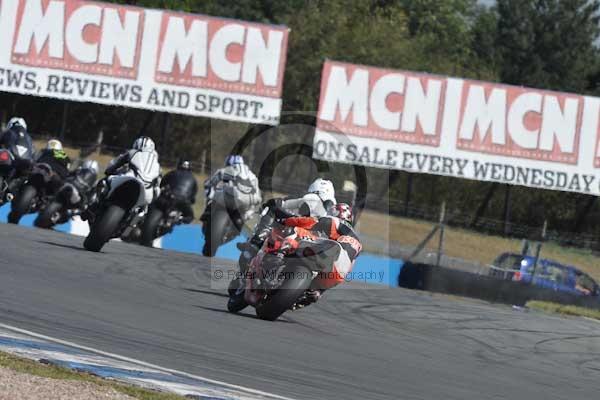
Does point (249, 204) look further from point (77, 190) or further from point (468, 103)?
point (468, 103)

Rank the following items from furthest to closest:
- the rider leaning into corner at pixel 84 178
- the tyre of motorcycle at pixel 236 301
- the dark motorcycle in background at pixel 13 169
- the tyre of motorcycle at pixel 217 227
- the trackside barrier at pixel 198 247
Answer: the trackside barrier at pixel 198 247 < the dark motorcycle in background at pixel 13 169 < the rider leaning into corner at pixel 84 178 < the tyre of motorcycle at pixel 217 227 < the tyre of motorcycle at pixel 236 301

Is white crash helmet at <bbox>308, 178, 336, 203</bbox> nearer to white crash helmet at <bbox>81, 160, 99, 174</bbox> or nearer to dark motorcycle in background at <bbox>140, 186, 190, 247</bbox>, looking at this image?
dark motorcycle in background at <bbox>140, 186, 190, 247</bbox>

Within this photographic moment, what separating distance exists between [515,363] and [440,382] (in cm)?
244

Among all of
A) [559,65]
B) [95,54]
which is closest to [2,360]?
[95,54]

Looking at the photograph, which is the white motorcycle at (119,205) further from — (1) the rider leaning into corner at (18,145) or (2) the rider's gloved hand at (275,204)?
(1) the rider leaning into corner at (18,145)

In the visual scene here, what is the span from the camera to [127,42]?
30859 mm

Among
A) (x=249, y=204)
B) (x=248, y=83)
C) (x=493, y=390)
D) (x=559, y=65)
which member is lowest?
(x=493, y=390)

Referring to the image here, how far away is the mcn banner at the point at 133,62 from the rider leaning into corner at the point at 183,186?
1077 cm

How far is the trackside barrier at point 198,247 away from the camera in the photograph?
70.1 feet

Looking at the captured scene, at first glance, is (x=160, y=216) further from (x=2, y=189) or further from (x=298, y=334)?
(x=298, y=334)

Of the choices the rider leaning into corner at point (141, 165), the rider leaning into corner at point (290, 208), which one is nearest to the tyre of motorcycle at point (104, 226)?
the rider leaning into corner at point (141, 165)

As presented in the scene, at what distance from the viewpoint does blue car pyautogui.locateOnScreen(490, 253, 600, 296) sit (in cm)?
2309

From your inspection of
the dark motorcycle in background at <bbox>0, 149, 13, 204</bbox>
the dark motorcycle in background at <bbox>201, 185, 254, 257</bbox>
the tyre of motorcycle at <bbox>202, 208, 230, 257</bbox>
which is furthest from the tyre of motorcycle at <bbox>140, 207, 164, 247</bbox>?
the dark motorcycle in background at <bbox>0, 149, 13, 204</bbox>

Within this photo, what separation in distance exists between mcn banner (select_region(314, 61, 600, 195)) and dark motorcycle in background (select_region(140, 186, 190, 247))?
457 inches
